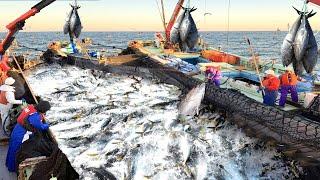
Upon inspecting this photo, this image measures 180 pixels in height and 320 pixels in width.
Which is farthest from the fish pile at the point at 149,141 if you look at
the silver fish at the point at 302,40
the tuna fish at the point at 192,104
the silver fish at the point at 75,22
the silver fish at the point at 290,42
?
the silver fish at the point at 75,22

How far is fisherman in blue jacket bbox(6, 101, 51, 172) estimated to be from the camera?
7.36m

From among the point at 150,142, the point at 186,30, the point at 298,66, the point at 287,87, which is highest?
the point at 186,30

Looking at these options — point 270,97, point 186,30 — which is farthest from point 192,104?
point 186,30

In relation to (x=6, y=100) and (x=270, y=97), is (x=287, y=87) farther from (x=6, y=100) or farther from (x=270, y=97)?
(x=6, y=100)

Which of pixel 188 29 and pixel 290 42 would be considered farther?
pixel 188 29

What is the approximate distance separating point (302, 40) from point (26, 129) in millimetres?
7492

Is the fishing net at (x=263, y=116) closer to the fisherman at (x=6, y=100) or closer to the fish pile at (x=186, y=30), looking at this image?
the fish pile at (x=186, y=30)

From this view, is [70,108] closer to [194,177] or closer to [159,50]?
[194,177]

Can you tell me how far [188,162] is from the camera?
909 cm

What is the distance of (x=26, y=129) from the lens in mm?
7535

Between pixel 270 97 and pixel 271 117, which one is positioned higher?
pixel 270 97

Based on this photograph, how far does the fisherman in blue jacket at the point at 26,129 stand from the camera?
7363 millimetres

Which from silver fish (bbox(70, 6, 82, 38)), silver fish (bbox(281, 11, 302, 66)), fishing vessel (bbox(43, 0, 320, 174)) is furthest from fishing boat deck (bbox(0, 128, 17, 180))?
silver fish (bbox(70, 6, 82, 38))

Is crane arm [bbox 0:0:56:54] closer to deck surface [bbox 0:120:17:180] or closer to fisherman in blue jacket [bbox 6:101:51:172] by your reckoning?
deck surface [bbox 0:120:17:180]
